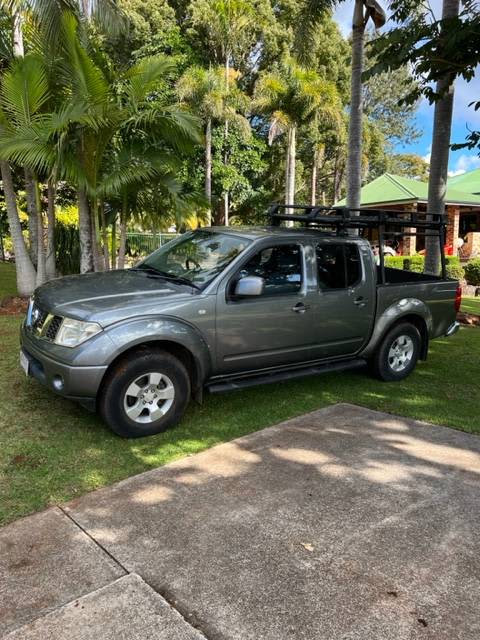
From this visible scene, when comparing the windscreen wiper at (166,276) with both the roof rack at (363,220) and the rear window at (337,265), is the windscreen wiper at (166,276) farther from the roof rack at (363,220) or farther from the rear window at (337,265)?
the roof rack at (363,220)

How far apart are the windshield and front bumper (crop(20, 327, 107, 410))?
124 centimetres

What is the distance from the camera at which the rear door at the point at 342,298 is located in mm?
5355

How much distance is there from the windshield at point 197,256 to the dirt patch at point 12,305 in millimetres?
5134

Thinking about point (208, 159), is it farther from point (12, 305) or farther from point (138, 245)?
point (12, 305)

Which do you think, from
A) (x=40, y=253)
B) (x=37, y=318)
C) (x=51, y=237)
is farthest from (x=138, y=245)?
(x=37, y=318)

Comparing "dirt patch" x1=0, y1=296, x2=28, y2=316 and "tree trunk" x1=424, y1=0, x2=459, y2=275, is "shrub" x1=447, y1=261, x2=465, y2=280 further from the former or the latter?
"dirt patch" x1=0, y1=296, x2=28, y2=316

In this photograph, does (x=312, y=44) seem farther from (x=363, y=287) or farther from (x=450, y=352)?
(x=363, y=287)

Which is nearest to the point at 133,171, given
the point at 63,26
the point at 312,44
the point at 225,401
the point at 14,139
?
the point at 14,139

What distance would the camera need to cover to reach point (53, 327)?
424 centimetres

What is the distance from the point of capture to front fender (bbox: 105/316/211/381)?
4105 mm

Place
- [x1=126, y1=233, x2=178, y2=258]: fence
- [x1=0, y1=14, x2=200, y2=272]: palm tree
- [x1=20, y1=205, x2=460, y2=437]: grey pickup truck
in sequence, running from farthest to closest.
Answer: [x1=126, y1=233, x2=178, y2=258]: fence, [x1=0, y1=14, x2=200, y2=272]: palm tree, [x1=20, y1=205, x2=460, y2=437]: grey pickup truck

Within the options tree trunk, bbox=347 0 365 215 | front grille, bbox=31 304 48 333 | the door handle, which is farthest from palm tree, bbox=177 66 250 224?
front grille, bbox=31 304 48 333

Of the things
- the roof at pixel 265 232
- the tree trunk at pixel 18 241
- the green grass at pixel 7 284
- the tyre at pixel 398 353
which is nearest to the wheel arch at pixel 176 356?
the roof at pixel 265 232

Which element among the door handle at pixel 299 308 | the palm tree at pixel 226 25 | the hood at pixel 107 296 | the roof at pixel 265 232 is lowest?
the door handle at pixel 299 308
